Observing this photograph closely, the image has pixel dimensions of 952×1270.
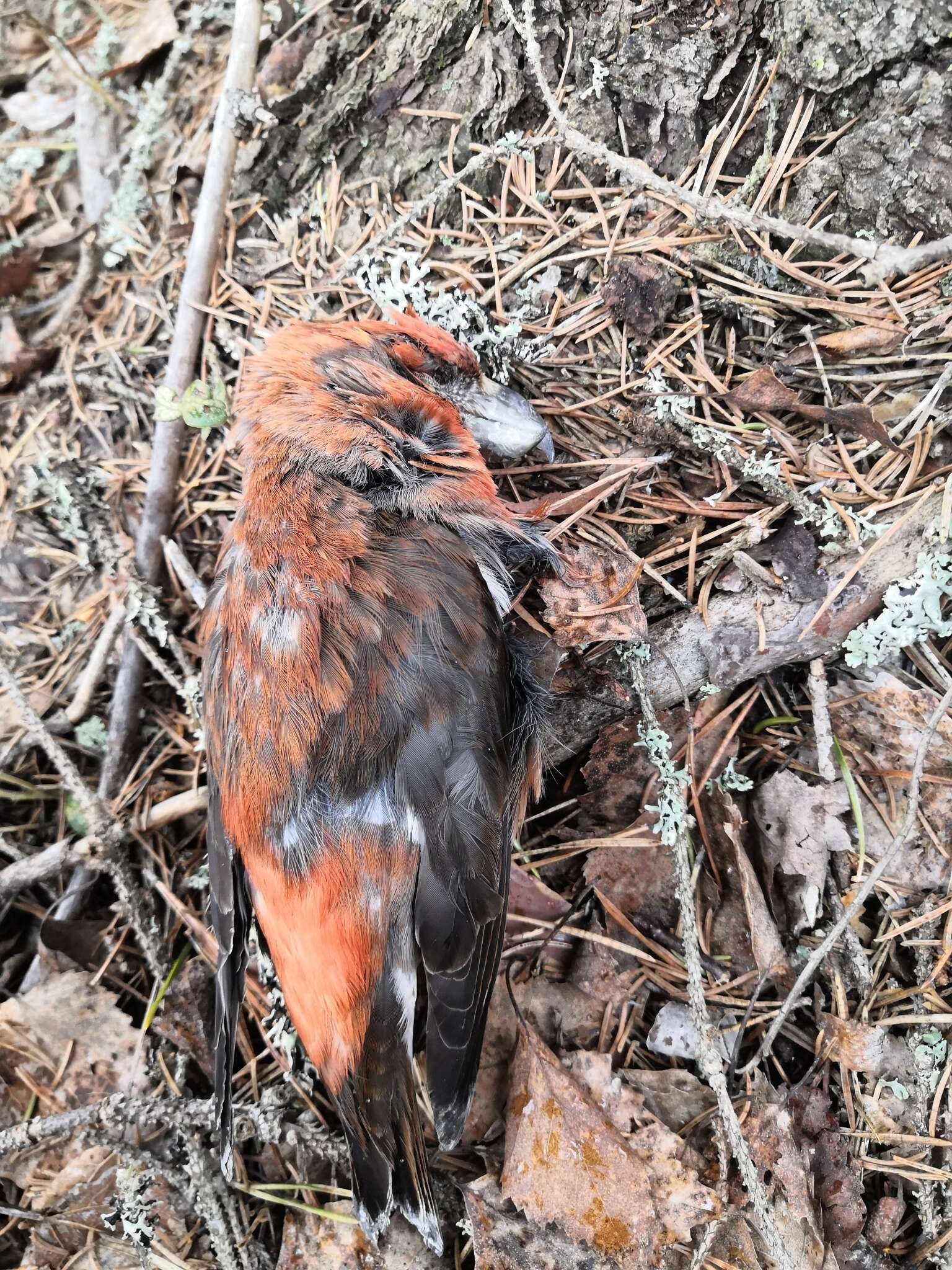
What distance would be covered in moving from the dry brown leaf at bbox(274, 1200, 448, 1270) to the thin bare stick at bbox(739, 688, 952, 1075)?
0.99 meters

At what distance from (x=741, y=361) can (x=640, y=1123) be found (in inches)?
78.7

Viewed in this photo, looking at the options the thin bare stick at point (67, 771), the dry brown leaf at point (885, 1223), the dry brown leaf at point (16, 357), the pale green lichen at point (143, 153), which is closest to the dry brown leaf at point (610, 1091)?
the dry brown leaf at point (885, 1223)

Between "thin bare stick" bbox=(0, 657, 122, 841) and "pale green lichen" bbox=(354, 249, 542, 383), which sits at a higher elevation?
"pale green lichen" bbox=(354, 249, 542, 383)

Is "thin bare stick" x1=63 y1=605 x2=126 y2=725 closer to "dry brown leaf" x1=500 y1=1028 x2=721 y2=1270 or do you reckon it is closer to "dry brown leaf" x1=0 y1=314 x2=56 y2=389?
"dry brown leaf" x1=0 y1=314 x2=56 y2=389

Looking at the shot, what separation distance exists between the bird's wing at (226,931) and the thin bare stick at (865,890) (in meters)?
1.33

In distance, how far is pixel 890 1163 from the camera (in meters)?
1.98

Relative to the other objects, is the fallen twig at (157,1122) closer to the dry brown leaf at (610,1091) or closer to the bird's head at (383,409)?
the dry brown leaf at (610,1091)

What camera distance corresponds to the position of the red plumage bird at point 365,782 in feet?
6.70

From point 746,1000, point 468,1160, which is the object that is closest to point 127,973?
point 468,1160

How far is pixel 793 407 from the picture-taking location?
7.37 feet

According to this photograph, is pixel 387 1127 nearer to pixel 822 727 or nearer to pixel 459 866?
pixel 459 866

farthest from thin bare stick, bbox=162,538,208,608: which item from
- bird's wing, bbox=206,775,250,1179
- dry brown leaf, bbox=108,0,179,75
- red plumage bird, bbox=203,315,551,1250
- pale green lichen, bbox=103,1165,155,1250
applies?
dry brown leaf, bbox=108,0,179,75

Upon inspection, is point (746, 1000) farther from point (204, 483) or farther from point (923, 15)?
point (923, 15)

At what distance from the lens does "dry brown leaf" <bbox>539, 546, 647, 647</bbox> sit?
2.14m
